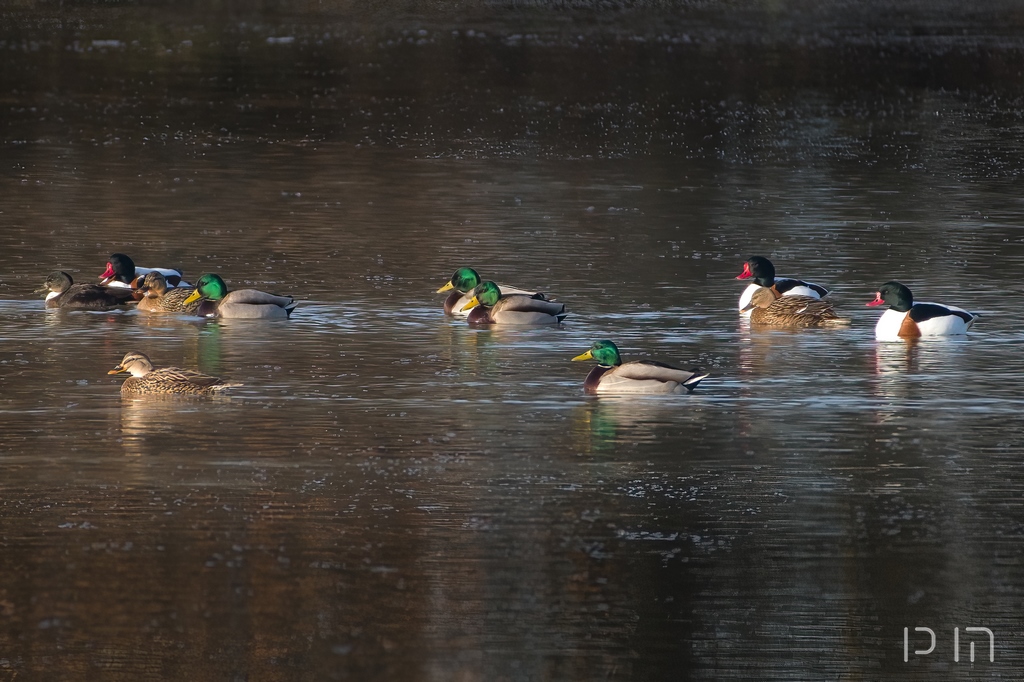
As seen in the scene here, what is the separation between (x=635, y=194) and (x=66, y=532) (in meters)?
17.6

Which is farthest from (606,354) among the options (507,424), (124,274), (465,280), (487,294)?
(124,274)

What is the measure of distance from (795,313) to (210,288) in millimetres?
5284

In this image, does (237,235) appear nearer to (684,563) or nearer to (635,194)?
(635,194)

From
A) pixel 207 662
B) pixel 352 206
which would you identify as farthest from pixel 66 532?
pixel 352 206

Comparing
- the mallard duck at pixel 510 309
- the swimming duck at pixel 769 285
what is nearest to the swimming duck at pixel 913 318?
the swimming duck at pixel 769 285

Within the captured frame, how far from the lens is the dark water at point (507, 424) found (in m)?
9.14

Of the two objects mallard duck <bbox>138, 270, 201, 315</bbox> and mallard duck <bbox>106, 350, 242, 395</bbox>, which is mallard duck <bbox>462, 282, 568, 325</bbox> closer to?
mallard duck <bbox>138, 270, 201, 315</bbox>

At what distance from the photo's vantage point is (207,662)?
8711mm

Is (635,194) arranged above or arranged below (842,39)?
below

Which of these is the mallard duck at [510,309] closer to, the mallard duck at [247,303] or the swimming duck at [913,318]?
the mallard duck at [247,303]

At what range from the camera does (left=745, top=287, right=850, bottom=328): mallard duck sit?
1731 centimetres

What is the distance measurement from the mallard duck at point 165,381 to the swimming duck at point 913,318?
19.6 ft

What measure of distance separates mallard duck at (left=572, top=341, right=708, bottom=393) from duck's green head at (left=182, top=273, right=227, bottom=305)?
469 centimetres

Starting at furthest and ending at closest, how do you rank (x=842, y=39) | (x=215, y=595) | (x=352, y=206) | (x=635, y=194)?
(x=842, y=39), (x=635, y=194), (x=352, y=206), (x=215, y=595)
